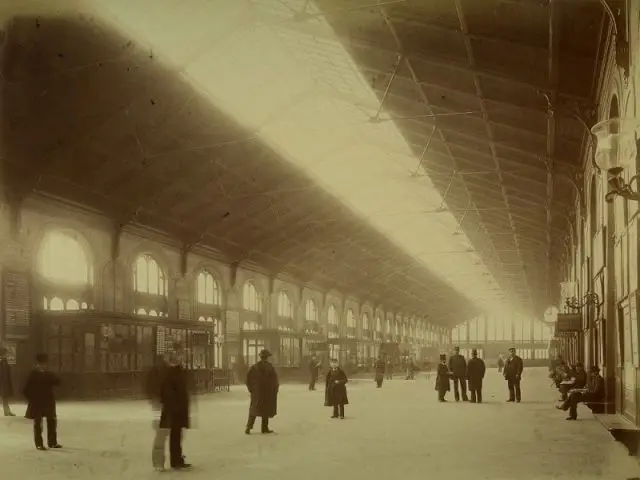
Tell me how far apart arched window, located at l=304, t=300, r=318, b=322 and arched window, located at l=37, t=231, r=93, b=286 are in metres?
20.2

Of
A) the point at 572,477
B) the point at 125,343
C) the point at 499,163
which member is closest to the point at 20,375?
the point at 125,343

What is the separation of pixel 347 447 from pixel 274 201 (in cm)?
2062

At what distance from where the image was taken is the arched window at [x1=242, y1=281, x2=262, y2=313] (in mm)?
36062

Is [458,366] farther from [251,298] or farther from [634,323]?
[251,298]

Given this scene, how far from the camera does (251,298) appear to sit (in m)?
36.8

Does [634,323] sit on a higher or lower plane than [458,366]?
higher

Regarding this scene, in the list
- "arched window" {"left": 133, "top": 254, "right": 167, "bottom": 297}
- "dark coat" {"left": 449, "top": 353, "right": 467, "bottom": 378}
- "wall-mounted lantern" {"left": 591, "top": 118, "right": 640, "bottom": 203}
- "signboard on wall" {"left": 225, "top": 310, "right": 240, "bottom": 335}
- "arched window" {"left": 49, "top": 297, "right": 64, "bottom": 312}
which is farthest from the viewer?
"signboard on wall" {"left": 225, "top": 310, "right": 240, "bottom": 335}

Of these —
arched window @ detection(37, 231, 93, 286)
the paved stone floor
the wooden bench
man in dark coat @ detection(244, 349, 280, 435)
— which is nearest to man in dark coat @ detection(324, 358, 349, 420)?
the paved stone floor

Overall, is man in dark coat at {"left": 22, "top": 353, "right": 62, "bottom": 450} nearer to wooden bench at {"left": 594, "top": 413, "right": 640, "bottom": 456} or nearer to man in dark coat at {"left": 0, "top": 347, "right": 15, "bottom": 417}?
man in dark coat at {"left": 0, "top": 347, "right": 15, "bottom": 417}

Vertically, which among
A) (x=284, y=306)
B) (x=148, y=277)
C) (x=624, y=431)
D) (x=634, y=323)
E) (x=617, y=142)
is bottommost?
(x=624, y=431)

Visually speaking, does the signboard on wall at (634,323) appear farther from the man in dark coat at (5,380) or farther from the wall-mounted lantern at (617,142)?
the man in dark coat at (5,380)

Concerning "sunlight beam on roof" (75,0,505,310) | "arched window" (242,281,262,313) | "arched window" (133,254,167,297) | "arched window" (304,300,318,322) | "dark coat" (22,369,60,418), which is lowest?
"arched window" (304,300,318,322)

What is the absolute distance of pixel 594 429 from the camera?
44.1 feet

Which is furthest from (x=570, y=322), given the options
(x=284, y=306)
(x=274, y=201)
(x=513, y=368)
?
(x=284, y=306)
